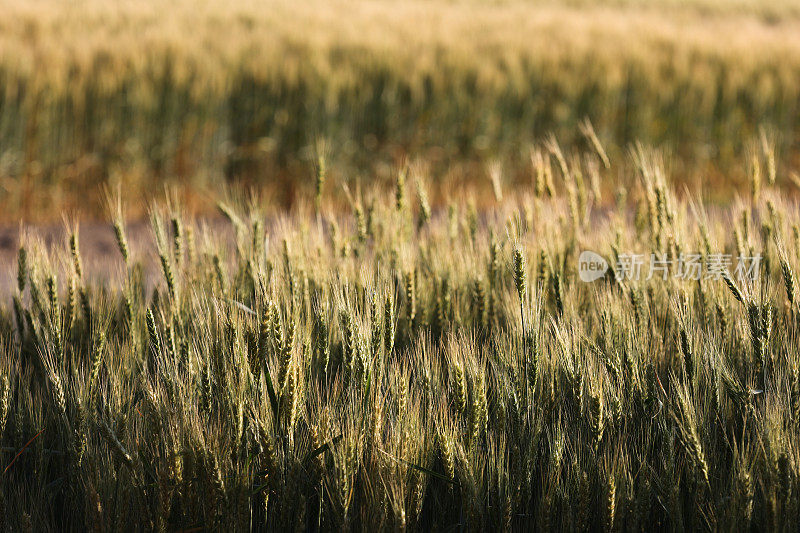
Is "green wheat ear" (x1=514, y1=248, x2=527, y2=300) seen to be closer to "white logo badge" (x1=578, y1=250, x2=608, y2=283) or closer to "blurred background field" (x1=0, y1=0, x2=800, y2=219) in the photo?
"white logo badge" (x1=578, y1=250, x2=608, y2=283)

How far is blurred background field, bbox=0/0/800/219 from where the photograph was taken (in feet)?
17.0

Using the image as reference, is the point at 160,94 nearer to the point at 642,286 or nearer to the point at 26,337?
the point at 26,337

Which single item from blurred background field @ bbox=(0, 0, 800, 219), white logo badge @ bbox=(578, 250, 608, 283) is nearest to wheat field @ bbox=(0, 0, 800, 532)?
white logo badge @ bbox=(578, 250, 608, 283)

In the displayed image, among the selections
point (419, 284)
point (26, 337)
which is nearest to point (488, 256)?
point (419, 284)

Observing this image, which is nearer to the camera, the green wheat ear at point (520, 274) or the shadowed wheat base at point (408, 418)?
the shadowed wheat base at point (408, 418)

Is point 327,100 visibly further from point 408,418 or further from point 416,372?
point 408,418

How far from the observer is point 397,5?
974cm

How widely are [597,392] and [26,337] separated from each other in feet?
4.44

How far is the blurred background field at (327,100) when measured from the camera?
5.17 metres

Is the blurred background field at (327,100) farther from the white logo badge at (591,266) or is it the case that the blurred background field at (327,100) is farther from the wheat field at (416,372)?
the white logo badge at (591,266)

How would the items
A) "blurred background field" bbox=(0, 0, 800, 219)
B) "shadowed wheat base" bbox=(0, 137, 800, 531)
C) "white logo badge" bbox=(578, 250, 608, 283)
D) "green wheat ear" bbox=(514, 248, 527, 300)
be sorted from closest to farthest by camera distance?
1. "shadowed wheat base" bbox=(0, 137, 800, 531)
2. "green wheat ear" bbox=(514, 248, 527, 300)
3. "white logo badge" bbox=(578, 250, 608, 283)
4. "blurred background field" bbox=(0, 0, 800, 219)

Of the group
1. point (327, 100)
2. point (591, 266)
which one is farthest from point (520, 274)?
point (327, 100)

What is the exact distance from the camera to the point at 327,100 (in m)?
5.48

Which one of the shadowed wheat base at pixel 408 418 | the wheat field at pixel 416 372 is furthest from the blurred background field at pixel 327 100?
the shadowed wheat base at pixel 408 418
